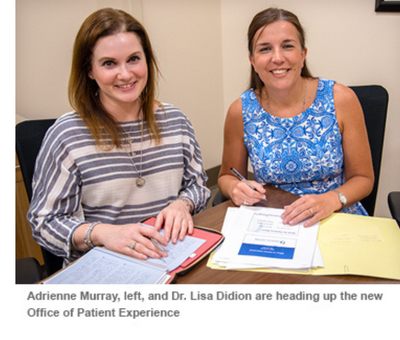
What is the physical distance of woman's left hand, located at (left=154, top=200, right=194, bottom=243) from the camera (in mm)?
1058

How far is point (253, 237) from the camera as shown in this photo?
1.04 m

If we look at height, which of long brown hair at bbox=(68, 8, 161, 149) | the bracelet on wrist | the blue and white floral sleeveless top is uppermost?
long brown hair at bbox=(68, 8, 161, 149)

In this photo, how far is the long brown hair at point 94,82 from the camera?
123 centimetres

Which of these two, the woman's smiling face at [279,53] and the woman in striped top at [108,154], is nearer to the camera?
the woman in striped top at [108,154]

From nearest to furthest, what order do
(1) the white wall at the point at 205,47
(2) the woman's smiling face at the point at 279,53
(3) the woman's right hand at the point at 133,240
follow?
(3) the woman's right hand at the point at 133,240
(2) the woman's smiling face at the point at 279,53
(1) the white wall at the point at 205,47

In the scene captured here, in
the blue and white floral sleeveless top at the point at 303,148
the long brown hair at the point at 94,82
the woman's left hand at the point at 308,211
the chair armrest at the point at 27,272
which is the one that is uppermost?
the long brown hair at the point at 94,82

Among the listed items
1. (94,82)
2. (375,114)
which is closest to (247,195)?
(94,82)

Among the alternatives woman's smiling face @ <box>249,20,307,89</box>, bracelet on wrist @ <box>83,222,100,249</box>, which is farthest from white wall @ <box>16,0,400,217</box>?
bracelet on wrist @ <box>83,222,100,249</box>

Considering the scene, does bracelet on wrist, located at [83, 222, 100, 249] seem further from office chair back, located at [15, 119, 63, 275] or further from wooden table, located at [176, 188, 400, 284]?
wooden table, located at [176, 188, 400, 284]

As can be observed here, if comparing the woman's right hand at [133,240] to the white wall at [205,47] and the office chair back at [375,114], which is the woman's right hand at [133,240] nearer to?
the office chair back at [375,114]

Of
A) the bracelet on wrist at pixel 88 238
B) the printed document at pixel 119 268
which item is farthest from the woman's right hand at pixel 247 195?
the bracelet on wrist at pixel 88 238

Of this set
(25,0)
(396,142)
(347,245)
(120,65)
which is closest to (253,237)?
(347,245)

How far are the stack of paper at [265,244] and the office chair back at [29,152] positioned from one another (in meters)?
0.68

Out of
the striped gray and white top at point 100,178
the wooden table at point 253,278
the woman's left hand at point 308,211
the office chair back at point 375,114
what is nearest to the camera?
the wooden table at point 253,278
